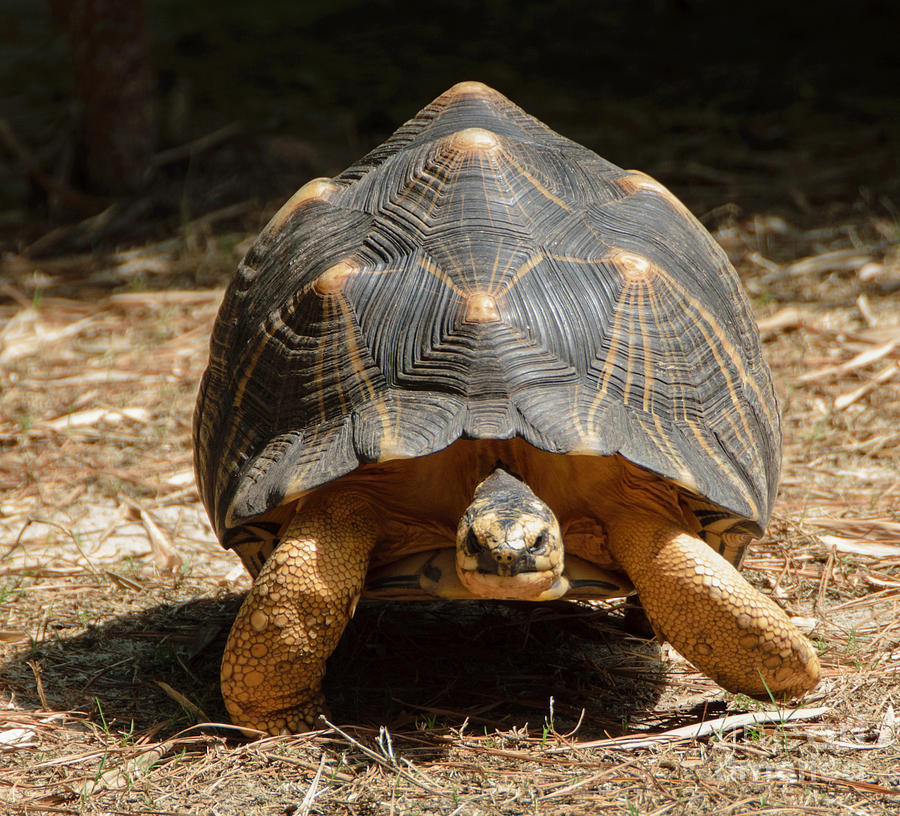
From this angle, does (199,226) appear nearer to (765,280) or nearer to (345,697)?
(765,280)

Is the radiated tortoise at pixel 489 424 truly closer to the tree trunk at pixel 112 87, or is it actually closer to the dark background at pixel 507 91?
the dark background at pixel 507 91

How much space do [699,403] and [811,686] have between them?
2.39 ft

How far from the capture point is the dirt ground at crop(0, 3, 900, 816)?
7.79 ft

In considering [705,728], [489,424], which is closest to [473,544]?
[489,424]

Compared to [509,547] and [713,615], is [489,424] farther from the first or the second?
[713,615]

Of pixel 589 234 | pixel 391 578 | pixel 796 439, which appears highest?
pixel 589 234

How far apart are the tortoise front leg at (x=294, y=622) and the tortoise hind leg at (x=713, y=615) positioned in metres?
0.68

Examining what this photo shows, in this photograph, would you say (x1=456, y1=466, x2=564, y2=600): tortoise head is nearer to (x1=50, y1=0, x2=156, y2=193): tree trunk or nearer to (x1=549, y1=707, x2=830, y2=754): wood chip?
(x1=549, y1=707, x2=830, y2=754): wood chip

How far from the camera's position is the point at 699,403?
8.98ft

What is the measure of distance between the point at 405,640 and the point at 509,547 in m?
1.03

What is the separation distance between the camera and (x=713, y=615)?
2.52 meters

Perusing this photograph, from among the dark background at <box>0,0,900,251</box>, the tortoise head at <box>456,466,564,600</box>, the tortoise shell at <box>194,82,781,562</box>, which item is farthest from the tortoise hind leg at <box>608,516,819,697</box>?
the dark background at <box>0,0,900,251</box>

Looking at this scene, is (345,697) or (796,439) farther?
(796,439)

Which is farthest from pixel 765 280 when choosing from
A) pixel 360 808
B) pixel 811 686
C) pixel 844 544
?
pixel 360 808
